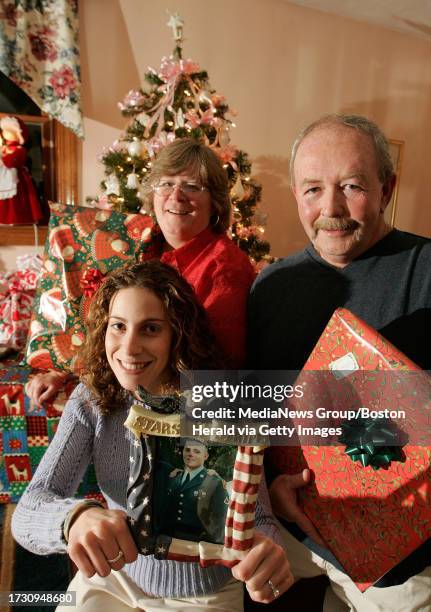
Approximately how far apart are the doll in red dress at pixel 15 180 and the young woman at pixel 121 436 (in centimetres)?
226

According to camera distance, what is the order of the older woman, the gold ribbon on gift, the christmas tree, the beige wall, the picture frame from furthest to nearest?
the picture frame → the beige wall → the christmas tree → the older woman → the gold ribbon on gift

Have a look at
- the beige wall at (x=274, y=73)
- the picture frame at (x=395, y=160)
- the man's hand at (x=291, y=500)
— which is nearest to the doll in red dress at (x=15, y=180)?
the beige wall at (x=274, y=73)

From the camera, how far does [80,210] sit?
1695 millimetres

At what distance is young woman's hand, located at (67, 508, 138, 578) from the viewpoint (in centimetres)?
60

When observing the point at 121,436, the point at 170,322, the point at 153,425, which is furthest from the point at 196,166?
the point at 153,425

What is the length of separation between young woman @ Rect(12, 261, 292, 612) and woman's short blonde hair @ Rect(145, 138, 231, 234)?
0.58 metres

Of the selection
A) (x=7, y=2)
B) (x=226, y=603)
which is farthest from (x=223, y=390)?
(x=7, y=2)

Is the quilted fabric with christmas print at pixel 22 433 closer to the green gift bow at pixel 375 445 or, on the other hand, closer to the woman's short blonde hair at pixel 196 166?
the woman's short blonde hair at pixel 196 166

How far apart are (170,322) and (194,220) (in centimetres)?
66

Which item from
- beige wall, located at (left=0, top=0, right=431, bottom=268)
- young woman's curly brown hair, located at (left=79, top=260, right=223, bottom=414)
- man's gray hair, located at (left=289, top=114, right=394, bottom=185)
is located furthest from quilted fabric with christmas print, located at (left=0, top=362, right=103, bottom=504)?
beige wall, located at (left=0, top=0, right=431, bottom=268)

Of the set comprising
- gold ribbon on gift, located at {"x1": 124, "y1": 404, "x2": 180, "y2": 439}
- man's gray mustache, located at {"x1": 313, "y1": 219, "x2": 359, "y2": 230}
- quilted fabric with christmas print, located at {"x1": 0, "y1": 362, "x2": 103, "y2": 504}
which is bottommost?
quilted fabric with christmas print, located at {"x1": 0, "y1": 362, "x2": 103, "y2": 504}

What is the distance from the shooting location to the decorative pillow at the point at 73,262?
5.26ft

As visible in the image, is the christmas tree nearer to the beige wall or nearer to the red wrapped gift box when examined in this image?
the beige wall

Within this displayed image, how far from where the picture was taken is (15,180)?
277cm
